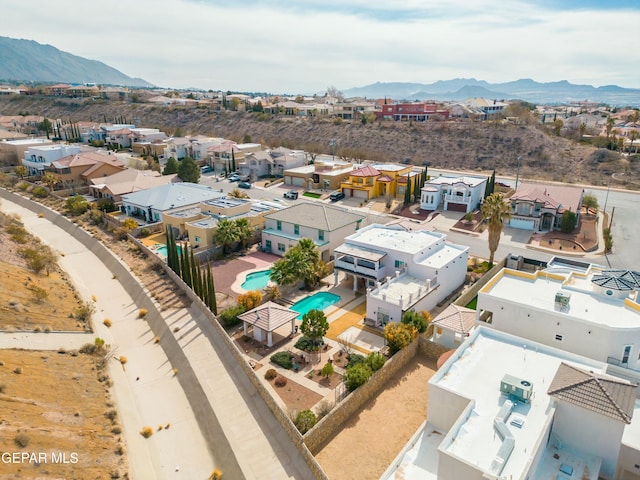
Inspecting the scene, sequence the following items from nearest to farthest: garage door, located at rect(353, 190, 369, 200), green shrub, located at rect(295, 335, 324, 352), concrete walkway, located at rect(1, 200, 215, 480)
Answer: concrete walkway, located at rect(1, 200, 215, 480), green shrub, located at rect(295, 335, 324, 352), garage door, located at rect(353, 190, 369, 200)

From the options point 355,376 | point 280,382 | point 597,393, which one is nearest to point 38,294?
point 280,382

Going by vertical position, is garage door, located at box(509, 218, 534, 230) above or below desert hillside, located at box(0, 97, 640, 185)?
below

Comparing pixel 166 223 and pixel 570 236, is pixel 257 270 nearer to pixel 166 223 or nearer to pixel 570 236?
pixel 166 223

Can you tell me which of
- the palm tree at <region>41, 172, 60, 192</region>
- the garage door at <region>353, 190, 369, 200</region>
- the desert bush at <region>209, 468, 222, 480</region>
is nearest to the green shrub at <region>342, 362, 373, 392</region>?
the desert bush at <region>209, 468, 222, 480</region>

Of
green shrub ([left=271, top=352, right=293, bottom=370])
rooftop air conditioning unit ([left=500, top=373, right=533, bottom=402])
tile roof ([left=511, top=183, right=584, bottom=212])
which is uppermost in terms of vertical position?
tile roof ([left=511, top=183, right=584, bottom=212])

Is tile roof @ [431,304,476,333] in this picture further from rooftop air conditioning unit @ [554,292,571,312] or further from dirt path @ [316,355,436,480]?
rooftop air conditioning unit @ [554,292,571,312]

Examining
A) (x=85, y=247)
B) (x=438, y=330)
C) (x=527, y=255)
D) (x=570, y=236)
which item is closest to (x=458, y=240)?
(x=527, y=255)

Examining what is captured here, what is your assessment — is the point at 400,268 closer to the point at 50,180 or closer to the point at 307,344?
the point at 307,344
